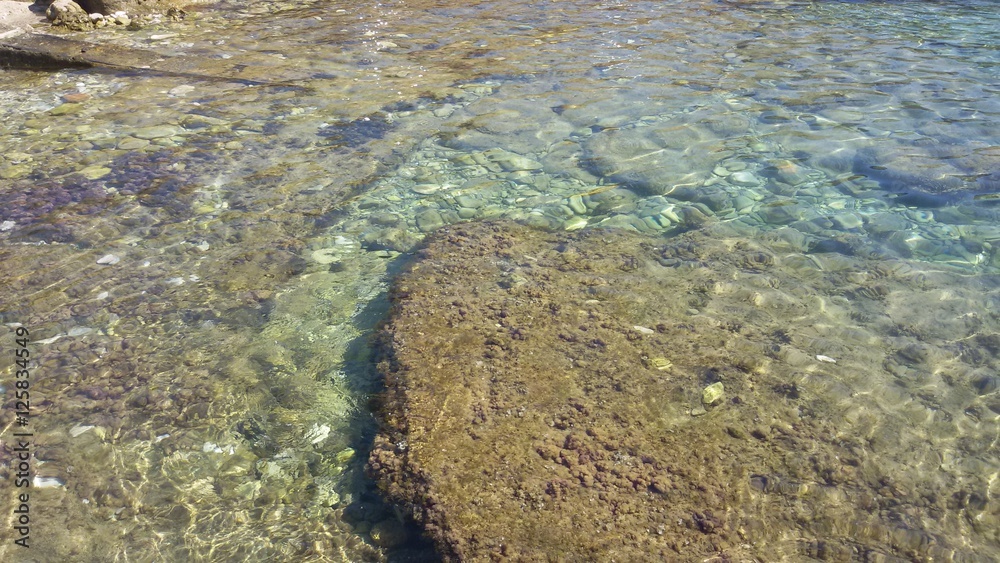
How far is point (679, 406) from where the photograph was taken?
3342mm

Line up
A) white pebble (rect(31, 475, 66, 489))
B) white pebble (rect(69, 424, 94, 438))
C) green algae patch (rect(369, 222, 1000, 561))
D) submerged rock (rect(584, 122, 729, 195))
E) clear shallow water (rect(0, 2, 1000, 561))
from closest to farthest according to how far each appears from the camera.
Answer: green algae patch (rect(369, 222, 1000, 561)) → white pebble (rect(31, 475, 66, 489)) → clear shallow water (rect(0, 2, 1000, 561)) → white pebble (rect(69, 424, 94, 438)) → submerged rock (rect(584, 122, 729, 195))

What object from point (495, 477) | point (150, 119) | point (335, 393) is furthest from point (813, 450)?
point (150, 119)

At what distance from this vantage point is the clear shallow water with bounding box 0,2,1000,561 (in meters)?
3.21

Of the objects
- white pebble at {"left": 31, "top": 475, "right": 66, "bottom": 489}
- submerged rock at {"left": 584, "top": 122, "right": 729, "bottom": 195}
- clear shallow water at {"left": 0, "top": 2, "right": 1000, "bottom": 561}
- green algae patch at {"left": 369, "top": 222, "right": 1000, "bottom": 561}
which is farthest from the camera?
submerged rock at {"left": 584, "top": 122, "right": 729, "bottom": 195}

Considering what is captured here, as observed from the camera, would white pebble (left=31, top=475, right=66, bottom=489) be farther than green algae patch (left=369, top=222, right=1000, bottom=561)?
Yes

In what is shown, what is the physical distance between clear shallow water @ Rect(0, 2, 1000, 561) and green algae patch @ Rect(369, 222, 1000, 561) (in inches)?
10.1

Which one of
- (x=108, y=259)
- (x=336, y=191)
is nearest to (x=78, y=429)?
(x=108, y=259)

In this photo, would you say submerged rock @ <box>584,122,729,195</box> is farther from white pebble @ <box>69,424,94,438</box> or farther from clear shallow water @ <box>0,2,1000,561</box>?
white pebble @ <box>69,424,94,438</box>

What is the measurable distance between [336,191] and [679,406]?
3423 mm

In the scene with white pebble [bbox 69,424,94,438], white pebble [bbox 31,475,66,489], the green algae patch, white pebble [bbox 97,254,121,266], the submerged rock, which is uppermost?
the submerged rock

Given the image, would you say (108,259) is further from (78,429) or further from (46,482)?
(46,482)

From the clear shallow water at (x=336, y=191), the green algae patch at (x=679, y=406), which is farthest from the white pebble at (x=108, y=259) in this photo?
the green algae patch at (x=679, y=406)

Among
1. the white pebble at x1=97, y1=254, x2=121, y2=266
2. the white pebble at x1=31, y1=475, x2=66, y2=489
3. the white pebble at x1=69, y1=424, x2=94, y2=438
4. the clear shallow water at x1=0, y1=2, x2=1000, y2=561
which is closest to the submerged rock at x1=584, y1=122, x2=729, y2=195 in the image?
the clear shallow water at x1=0, y1=2, x2=1000, y2=561

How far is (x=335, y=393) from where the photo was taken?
142 inches
